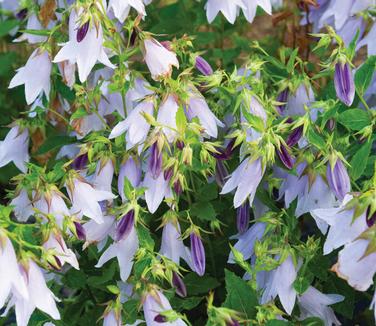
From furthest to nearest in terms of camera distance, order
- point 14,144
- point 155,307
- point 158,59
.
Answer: point 14,144, point 158,59, point 155,307

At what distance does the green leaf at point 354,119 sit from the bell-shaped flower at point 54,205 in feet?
2.30

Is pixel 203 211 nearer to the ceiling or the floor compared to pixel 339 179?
nearer to the floor

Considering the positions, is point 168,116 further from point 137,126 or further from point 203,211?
point 203,211

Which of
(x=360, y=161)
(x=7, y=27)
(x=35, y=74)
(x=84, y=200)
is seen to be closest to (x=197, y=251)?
(x=84, y=200)

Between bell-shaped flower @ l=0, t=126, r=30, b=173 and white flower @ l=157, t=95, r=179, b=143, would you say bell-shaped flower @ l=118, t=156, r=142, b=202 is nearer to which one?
white flower @ l=157, t=95, r=179, b=143

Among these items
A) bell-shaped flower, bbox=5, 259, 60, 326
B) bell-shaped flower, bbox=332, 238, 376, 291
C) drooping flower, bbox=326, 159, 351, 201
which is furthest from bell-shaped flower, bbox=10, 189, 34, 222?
bell-shaped flower, bbox=332, 238, 376, 291

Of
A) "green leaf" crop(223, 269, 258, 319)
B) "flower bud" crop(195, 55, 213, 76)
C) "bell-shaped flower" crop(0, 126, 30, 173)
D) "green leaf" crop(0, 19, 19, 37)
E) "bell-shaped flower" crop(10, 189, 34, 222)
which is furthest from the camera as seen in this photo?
"green leaf" crop(0, 19, 19, 37)

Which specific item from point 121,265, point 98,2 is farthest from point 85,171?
point 98,2

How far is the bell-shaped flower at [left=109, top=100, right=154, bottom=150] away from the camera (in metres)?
2.05

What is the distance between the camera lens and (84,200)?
2.09 metres

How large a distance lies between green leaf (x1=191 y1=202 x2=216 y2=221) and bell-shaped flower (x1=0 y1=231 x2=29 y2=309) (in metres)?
0.61

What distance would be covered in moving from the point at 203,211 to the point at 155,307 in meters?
0.39

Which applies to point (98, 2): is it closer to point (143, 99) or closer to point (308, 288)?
point (143, 99)

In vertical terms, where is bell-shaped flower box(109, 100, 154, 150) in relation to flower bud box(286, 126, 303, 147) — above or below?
above
